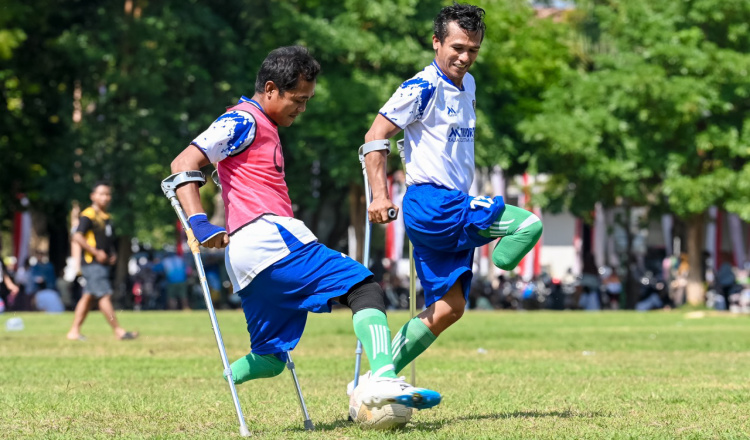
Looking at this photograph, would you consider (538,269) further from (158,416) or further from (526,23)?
(158,416)

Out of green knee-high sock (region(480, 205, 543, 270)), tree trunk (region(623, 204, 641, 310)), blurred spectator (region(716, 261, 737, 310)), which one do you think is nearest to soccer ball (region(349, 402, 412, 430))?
green knee-high sock (region(480, 205, 543, 270))

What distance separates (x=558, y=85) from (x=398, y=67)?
585 cm

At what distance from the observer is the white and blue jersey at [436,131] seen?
746 cm

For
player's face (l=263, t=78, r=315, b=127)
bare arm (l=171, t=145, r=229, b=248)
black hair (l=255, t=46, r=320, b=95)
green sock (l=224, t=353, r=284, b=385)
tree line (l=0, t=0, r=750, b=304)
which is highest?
tree line (l=0, t=0, r=750, b=304)

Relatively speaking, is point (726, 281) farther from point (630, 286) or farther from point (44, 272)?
point (44, 272)

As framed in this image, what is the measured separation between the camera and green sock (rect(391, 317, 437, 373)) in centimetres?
753

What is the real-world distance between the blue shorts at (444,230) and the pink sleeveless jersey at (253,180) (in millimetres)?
902

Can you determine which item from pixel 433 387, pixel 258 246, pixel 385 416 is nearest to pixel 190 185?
pixel 258 246

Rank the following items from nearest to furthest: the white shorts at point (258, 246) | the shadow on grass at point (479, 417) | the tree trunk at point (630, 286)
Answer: the white shorts at point (258, 246) < the shadow on grass at point (479, 417) < the tree trunk at point (630, 286)

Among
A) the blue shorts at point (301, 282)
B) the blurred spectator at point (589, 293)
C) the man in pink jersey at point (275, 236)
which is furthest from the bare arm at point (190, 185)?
the blurred spectator at point (589, 293)

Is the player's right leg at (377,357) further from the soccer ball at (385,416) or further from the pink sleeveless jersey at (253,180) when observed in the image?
the pink sleeveless jersey at (253,180)

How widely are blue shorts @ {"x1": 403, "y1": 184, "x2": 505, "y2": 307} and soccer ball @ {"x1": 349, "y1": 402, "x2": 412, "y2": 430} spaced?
3.26ft

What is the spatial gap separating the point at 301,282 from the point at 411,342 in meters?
1.02

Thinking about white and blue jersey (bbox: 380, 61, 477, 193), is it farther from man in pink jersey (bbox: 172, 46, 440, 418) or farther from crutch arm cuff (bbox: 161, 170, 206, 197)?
crutch arm cuff (bbox: 161, 170, 206, 197)
